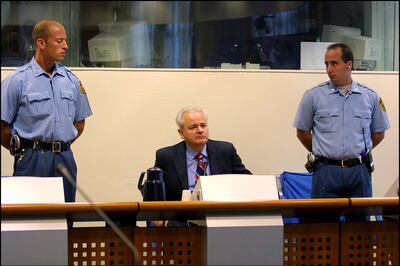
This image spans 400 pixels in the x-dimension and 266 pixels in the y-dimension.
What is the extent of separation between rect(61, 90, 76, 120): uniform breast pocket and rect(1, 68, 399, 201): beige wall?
0.95m

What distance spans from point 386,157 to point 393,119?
0.79ft

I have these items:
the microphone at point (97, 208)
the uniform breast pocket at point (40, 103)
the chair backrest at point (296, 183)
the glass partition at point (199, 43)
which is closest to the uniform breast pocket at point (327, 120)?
the chair backrest at point (296, 183)

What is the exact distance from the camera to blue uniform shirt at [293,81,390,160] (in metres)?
4.18

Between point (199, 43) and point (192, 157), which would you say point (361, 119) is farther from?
point (199, 43)

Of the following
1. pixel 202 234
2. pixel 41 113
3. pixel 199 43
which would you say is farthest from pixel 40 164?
pixel 199 43

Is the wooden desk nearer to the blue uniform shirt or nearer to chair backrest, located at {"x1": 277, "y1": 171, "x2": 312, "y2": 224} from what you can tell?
the blue uniform shirt

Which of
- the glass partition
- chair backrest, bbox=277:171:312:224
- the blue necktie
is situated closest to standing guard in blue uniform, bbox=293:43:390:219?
chair backrest, bbox=277:171:312:224

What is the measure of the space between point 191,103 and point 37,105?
141 centimetres

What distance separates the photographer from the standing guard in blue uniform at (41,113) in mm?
3873

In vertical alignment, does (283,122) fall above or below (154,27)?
below

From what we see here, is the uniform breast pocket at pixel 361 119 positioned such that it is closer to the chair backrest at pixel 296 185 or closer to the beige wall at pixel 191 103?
the chair backrest at pixel 296 185

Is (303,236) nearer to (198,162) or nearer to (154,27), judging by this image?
(198,162)

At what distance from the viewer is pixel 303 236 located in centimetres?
304

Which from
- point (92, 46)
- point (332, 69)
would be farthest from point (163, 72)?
point (332, 69)
